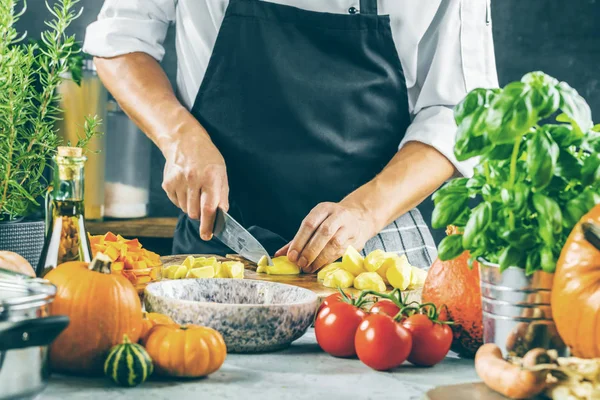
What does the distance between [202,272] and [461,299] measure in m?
0.56

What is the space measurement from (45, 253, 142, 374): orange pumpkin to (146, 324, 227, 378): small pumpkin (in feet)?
0.14

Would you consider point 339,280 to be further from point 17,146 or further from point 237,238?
point 17,146

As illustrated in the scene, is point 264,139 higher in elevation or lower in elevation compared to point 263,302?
higher

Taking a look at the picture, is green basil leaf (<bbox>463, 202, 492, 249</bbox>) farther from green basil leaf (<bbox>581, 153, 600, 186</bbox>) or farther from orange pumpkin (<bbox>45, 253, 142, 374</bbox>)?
orange pumpkin (<bbox>45, 253, 142, 374</bbox>)

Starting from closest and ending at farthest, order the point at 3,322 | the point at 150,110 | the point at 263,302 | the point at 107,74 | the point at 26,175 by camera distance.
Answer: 1. the point at 3,322
2. the point at 263,302
3. the point at 26,175
4. the point at 150,110
5. the point at 107,74

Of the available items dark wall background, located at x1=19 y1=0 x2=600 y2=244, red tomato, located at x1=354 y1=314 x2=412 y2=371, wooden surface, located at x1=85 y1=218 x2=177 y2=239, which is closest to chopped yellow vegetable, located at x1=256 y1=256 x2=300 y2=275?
red tomato, located at x1=354 y1=314 x2=412 y2=371

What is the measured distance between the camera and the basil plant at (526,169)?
82 centimetres

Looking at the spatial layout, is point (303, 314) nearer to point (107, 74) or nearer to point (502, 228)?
point (502, 228)

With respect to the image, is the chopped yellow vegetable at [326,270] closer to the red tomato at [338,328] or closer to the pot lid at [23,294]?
the red tomato at [338,328]

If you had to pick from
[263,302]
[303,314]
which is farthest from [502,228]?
[263,302]

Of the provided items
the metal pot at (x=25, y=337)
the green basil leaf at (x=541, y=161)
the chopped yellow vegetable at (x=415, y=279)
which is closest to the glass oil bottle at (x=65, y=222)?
the metal pot at (x=25, y=337)

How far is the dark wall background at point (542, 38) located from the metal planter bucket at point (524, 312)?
7.01 feet

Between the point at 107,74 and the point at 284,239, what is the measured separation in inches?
24.9

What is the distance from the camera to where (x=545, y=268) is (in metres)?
0.87
